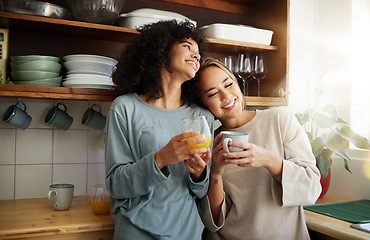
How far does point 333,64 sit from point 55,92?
1888 mm

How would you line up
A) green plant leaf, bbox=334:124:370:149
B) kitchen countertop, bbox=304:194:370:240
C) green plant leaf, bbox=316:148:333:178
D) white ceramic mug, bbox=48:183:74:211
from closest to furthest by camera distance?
kitchen countertop, bbox=304:194:370:240 → white ceramic mug, bbox=48:183:74:211 → green plant leaf, bbox=334:124:370:149 → green plant leaf, bbox=316:148:333:178

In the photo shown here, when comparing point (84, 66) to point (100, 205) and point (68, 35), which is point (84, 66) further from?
point (100, 205)

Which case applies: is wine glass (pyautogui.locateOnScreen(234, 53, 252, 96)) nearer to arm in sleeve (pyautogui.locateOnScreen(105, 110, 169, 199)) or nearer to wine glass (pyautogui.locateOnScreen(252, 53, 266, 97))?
wine glass (pyautogui.locateOnScreen(252, 53, 266, 97))

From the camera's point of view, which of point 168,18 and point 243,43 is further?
point 243,43

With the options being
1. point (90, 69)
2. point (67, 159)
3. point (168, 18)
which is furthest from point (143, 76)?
point (67, 159)

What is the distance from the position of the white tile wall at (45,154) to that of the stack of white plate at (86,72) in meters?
0.36

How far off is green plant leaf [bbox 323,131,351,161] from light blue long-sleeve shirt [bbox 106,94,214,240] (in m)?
0.85

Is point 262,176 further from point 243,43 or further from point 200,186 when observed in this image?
point 243,43

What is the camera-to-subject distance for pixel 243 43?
193 cm

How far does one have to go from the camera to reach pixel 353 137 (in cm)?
184

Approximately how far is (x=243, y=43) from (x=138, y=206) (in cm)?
111

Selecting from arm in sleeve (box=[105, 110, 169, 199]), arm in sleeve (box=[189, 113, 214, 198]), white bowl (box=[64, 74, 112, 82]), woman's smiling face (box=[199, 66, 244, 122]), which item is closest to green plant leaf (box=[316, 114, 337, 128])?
woman's smiling face (box=[199, 66, 244, 122])

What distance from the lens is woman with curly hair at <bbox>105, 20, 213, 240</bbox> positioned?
123cm

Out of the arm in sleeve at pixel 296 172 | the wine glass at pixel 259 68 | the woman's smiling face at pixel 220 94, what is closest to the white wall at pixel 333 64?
the wine glass at pixel 259 68
